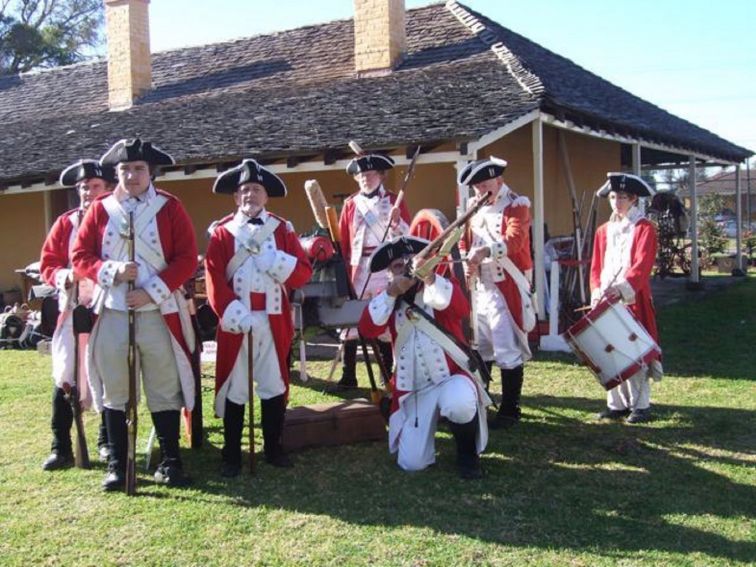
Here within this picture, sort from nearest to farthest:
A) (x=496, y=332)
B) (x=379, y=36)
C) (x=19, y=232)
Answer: (x=496, y=332)
(x=379, y=36)
(x=19, y=232)

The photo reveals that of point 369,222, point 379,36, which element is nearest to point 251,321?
point 369,222

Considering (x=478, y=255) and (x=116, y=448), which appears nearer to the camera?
(x=116, y=448)

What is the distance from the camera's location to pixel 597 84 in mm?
15297

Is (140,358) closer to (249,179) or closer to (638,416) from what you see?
(249,179)

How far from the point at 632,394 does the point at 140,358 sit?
348 cm

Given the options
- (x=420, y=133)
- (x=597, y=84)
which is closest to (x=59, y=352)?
(x=420, y=133)

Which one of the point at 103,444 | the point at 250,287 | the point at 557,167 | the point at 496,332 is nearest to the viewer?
the point at 250,287

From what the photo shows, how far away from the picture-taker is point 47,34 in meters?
34.6

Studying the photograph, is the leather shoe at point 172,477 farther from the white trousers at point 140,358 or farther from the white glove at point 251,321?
the white glove at point 251,321

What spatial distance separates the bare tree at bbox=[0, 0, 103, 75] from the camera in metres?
33.5

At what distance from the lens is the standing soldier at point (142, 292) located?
4582 mm

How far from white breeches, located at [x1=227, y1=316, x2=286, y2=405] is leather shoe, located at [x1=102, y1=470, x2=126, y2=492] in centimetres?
74

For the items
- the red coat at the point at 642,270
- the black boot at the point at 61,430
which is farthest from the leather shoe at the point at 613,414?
the black boot at the point at 61,430

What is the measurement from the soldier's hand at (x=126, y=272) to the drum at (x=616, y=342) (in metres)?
3.09
